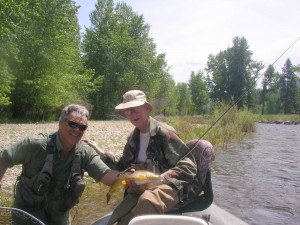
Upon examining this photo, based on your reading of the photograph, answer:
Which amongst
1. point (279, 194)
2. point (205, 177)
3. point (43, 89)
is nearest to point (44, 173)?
point (205, 177)

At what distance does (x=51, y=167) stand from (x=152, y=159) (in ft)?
3.45

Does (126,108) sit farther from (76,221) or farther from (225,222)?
(76,221)

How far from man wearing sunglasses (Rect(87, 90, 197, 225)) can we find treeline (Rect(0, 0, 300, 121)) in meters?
0.90

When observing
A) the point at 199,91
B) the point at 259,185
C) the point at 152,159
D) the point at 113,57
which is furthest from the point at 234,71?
the point at 152,159

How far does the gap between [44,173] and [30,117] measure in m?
24.5

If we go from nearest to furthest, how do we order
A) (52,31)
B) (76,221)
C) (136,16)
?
(76,221), (52,31), (136,16)

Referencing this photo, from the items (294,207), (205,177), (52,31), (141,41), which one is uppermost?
(141,41)

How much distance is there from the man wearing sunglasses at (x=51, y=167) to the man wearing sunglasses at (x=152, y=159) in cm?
53

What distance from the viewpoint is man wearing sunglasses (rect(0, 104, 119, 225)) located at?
3018 mm

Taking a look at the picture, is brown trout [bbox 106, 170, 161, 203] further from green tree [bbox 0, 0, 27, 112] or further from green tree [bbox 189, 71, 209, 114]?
green tree [bbox 189, 71, 209, 114]

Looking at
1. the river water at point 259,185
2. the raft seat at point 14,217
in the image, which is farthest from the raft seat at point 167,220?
the river water at point 259,185

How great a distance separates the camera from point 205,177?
3.65m

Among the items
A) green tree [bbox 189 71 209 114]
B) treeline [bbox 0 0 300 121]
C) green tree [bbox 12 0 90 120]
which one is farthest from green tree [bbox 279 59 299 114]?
green tree [bbox 12 0 90 120]

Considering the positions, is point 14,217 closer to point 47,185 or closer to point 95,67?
point 47,185
